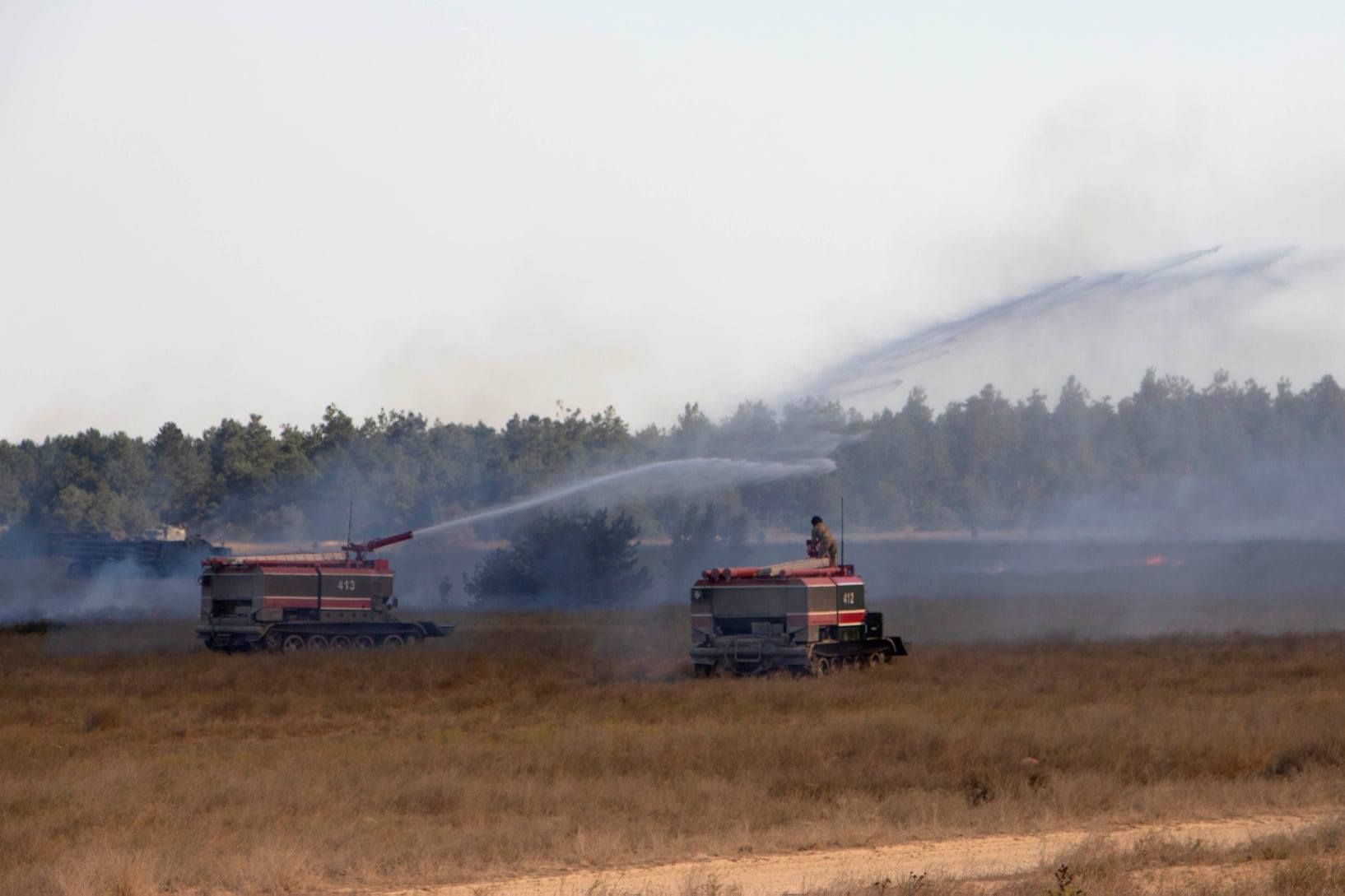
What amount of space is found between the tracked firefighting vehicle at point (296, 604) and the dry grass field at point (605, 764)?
19.4 ft

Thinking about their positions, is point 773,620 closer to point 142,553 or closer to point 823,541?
point 823,541

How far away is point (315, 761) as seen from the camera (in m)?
21.3

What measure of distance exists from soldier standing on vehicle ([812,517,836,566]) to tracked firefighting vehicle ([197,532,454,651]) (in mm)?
13633

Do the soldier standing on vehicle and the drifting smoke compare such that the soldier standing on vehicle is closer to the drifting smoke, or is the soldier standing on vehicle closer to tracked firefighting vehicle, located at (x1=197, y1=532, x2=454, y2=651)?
the drifting smoke

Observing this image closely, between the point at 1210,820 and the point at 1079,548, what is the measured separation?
78.6 metres

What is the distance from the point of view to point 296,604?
1737 inches

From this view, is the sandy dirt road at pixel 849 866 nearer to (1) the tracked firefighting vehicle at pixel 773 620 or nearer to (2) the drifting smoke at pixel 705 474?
(1) the tracked firefighting vehicle at pixel 773 620

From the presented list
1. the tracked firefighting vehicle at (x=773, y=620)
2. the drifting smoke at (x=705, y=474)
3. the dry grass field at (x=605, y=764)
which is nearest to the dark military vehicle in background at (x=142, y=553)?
the drifting smoke at (x=705, y=474)

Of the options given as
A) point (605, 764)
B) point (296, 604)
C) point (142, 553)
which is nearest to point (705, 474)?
point (296, 604)

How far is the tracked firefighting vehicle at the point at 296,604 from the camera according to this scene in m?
43.6

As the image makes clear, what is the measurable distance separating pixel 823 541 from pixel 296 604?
17.2 m

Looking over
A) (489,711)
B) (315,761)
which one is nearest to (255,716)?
(489,711)

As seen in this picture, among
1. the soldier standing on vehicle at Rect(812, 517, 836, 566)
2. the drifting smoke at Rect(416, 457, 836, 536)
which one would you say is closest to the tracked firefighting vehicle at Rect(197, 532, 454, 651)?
the drifting smoke at Rect(416, 457, 836, 536)

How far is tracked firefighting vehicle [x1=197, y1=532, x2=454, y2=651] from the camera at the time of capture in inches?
1715
